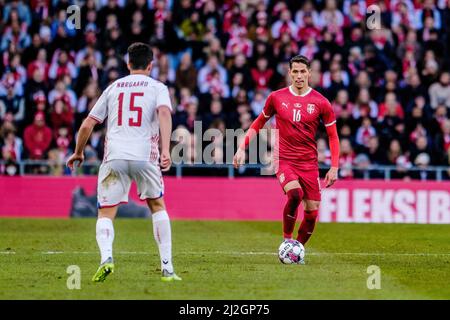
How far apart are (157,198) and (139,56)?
55.3 inches

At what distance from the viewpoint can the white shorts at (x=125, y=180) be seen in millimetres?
10531

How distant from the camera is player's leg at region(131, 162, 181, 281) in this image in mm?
10531

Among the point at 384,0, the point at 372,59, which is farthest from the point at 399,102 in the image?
the point at 384,0

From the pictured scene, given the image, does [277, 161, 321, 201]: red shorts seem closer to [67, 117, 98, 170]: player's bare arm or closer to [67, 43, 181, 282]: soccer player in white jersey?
[67, 43, 181, 282]: soccer player in white jersey

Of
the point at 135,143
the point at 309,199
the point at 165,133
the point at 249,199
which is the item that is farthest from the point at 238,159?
the point at 249,199

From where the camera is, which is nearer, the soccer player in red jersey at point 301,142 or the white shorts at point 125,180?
the white shorts at point 125,180

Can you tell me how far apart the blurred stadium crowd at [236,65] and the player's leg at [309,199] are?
28.2 ft

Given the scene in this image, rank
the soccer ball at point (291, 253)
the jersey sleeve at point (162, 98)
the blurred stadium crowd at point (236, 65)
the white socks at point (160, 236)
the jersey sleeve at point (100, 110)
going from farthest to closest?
the blurred stadium crowd at point (236, 65), the soccer ball at point (291, 253), the jersey sleeve at point (100, 110), the white socks at point (160, 236), the jersey sleeve at point (162, 98)

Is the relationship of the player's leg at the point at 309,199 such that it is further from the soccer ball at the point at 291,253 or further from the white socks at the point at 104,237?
the white socks at the point at 104,237

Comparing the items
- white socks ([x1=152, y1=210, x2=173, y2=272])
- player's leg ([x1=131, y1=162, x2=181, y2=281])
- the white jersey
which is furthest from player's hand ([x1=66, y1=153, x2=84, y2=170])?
white socks ([x1=152, y1=210, x2=173, y2=272])

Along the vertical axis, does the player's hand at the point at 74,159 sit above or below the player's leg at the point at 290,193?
above

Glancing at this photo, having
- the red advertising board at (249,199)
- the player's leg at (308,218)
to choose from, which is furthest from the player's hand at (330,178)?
the red advertising board at (249,199)

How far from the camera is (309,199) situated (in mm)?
13094

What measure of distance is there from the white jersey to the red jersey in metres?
2.89
